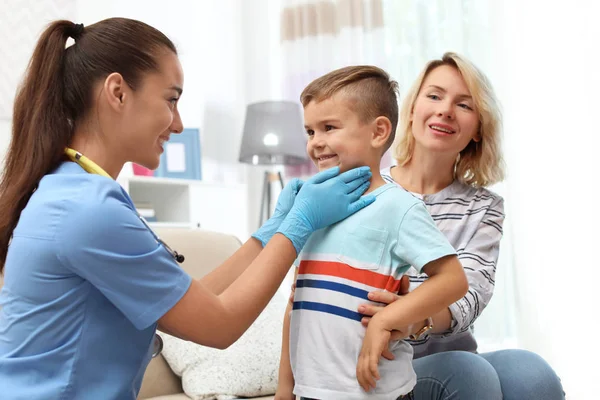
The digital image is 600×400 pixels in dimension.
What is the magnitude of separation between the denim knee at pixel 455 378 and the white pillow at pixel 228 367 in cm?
59

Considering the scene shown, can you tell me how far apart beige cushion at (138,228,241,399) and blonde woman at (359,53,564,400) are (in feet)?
2.23

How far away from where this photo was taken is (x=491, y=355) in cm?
162

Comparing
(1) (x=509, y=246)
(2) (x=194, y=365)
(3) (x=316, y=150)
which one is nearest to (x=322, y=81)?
(3) (x=316, y=150)

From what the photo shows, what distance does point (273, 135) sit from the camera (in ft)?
12.9

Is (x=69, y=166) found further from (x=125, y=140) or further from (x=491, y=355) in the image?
(x=491, y=355)

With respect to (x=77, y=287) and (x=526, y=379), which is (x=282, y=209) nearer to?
(x=77, y=287)

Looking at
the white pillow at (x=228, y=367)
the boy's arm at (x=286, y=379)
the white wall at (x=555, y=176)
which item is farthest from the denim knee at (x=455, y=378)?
the white wall at (x=555, y=176)

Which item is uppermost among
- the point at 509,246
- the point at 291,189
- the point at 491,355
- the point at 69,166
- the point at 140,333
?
the point at 69,166

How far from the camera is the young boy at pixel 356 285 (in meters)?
1.09

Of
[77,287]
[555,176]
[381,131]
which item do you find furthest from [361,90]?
[555,176]

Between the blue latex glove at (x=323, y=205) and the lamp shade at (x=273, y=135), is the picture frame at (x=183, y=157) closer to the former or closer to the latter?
the lamp shade at (x=273, y=135)

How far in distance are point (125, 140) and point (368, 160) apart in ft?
1.52

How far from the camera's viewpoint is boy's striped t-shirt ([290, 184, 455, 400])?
1102 mm

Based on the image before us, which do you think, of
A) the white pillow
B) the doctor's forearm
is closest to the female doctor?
the doctor's forearm
